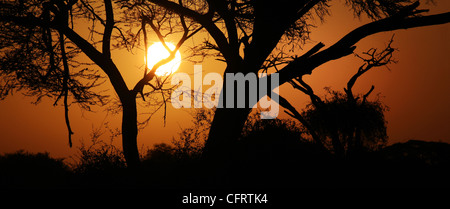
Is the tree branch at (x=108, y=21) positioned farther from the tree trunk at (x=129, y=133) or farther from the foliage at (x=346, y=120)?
the foliage at (x=346, y=120)

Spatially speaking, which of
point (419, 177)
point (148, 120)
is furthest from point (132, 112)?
point (419, 177)

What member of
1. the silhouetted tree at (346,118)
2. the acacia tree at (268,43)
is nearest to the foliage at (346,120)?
the silhouetted tree at (346,118)

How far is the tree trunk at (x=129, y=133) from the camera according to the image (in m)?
8.23

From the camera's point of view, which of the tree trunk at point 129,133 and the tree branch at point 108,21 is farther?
the tree branch at point 108,21

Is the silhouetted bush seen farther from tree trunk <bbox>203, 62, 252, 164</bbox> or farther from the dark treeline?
tree trunk <bbox>203, 62, 252, 164</bbox>

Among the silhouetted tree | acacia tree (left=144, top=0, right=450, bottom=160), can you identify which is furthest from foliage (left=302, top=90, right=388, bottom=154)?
acacia tree (left=144, top=0, right=450, bottom=160)

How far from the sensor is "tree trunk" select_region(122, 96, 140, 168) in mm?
8234

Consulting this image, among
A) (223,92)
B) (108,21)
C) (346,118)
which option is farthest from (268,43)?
(346,118)

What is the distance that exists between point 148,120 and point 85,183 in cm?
241
